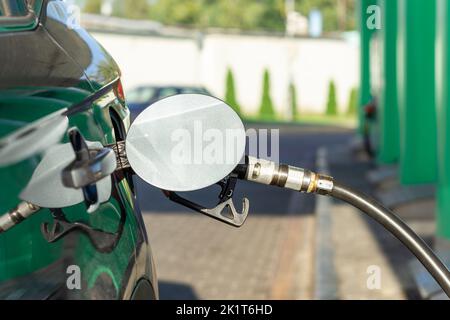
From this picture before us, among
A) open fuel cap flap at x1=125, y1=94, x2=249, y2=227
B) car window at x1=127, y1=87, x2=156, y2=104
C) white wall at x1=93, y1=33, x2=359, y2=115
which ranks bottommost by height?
white wall at x1=93, y1=33, x2=359, y2=115

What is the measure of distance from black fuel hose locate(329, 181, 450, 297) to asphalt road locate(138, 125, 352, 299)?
131 inches

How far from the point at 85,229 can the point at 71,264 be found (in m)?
0.08

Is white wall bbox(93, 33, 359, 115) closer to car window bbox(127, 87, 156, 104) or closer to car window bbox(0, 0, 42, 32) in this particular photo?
car window bbox(127, 87, 156, 104)

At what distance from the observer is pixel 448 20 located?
7887 mm

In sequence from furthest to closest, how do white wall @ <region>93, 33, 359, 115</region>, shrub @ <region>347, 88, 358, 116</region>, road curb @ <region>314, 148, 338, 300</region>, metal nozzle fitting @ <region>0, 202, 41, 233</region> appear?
shrub @ <region>347, 88, 358, 116</region>
white wall @ <region>93, 33, 359, 115</region>
road curb @ <region>314, 148, 338, 300</region>
metal nozzle fitting @ <region>0, 202, 41, 233</region>

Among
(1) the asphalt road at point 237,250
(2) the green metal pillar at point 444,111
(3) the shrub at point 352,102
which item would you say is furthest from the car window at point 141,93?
(3) the shrub at point 352,102

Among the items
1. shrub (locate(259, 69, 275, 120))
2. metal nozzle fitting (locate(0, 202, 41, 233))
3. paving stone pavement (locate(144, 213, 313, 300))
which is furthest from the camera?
shrub (locate(259, 69, 275, 120))

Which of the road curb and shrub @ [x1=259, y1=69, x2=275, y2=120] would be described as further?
shrub @ [x1=259, y1=69, x2=275, y2=120]

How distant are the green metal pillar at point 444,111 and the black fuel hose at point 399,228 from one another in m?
6.00

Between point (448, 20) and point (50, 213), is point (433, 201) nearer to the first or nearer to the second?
point (448, 20)

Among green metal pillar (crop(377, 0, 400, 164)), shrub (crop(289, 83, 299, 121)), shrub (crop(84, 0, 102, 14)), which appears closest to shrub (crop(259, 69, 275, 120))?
shrub (crop(289, 83, 299, 121))

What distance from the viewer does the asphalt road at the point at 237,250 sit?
8008 mm

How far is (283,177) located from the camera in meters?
2.06

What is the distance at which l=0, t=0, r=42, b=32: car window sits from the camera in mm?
1942
